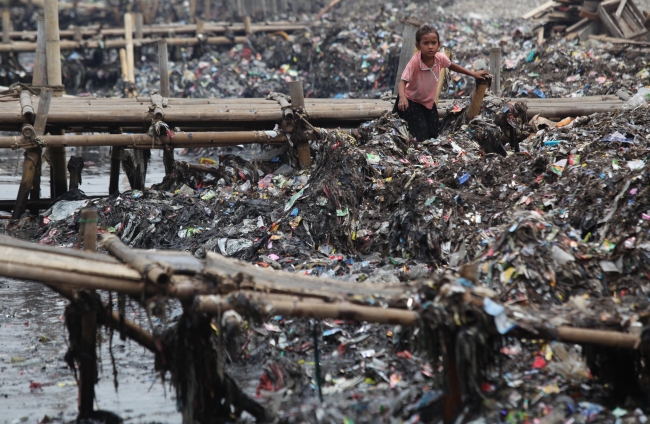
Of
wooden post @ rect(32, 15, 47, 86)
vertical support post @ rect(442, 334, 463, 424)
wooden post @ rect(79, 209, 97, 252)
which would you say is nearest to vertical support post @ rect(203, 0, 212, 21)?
wooden post @ rect(32, 15, 47, 86)

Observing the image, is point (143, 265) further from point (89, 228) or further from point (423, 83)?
point (423, 83)

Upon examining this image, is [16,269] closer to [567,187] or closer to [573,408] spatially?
[573,408]

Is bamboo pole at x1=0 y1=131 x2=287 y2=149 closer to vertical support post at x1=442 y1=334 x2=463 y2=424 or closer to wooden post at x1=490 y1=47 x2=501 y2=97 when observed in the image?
wooden post at x1=490 y1=47 x2=501 y2=97

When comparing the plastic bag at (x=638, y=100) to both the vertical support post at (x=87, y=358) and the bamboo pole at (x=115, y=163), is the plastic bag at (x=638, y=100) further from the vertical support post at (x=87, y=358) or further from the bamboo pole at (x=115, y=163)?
the vertical support post at (x=87, y=358)

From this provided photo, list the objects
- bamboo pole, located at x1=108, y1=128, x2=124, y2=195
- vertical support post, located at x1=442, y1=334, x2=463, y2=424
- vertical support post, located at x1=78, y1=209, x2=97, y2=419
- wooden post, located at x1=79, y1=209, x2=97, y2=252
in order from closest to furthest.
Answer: vertical support post, located at x1=442, y1=334, x2=463, y2=424 < vertical support post, located at x1=78, y1=209, x2=97, y2=419 < wooden post, located at x1=79, y1=209, x2=97, y2=252 < bamboo pole, located at x1=108, y1=128, x2=124, y2=195

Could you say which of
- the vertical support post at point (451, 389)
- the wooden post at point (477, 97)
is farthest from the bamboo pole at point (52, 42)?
the vertical support post at point (451, 389)

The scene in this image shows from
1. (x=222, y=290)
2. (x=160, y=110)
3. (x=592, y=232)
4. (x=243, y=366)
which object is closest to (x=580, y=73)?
(x=160, y=110)

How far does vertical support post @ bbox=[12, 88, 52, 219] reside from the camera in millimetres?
7910

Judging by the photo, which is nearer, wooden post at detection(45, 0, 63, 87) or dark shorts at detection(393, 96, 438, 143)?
dark shorts at detection(393, 96, 438, 143)

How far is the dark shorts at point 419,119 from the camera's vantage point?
24.6 ft

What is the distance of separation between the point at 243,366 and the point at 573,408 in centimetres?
197

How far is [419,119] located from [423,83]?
1.33ft

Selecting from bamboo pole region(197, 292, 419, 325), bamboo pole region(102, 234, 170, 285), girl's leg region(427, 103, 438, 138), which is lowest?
bamboo pole region(197, 292, 419, 325)

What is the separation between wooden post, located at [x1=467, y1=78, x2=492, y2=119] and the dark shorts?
336 millimetres
